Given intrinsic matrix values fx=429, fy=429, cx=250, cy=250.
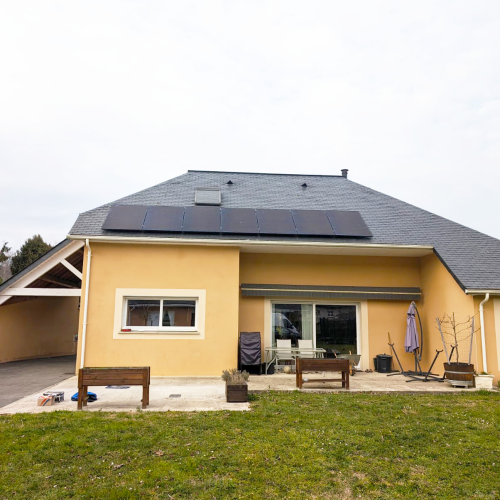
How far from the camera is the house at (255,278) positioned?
11.0 meters

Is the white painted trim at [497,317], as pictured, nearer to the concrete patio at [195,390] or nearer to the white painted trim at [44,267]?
the concrete patio at [195,390]

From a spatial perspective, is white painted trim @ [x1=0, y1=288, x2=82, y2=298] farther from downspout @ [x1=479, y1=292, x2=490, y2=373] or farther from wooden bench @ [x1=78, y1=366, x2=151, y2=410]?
downspout @ [x1=479, y1=292, x2=490, y2=373]

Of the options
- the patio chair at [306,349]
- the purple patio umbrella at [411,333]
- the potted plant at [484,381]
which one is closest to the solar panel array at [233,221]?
the purple patio umbrella at [411,333]

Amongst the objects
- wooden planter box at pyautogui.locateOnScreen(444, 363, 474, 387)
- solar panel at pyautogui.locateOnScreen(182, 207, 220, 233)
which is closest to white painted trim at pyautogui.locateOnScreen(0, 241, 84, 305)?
solar panel at pyautogui.locateOnScreen(182, 207, 220, 233)

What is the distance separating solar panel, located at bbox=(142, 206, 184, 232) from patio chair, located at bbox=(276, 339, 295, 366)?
438cm

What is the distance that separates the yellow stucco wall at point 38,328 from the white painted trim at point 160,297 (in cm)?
563

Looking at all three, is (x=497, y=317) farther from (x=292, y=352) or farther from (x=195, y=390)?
(x=195, y=390)

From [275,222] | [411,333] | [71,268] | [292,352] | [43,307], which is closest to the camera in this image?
[411,333]

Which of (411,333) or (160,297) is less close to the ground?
(160,297)

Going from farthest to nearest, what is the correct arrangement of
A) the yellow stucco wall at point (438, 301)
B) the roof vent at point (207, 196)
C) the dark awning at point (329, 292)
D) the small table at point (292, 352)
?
the roof vent at point (207, 196) < the dark awning at point (329, 292) < the small table at point (292, 352) < the yellow stucco wall at point (438, 301)

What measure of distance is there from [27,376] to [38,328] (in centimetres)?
605

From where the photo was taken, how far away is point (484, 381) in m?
9.53

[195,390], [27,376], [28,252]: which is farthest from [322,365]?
[28,252]

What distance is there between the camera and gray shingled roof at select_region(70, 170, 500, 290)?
11.3m
